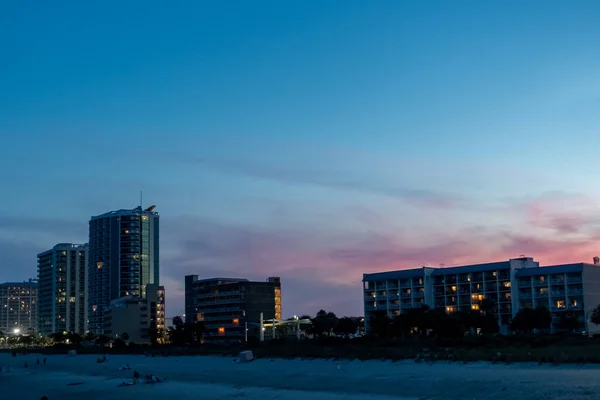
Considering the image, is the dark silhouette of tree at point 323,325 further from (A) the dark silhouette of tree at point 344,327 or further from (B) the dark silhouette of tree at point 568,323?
(B) the dark silhouette of tree at point 568,323

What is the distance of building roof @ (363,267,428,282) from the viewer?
181m

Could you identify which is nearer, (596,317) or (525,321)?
(596,317)

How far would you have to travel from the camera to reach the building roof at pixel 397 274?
593ft

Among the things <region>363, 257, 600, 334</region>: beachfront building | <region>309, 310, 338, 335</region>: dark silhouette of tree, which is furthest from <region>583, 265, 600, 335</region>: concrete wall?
<region>309, 310, 338, 335</region>: dark silhouette of tree

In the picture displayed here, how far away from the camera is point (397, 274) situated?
185125 millimetres

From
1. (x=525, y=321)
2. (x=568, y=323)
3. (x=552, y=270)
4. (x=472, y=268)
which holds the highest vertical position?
(x=472, y=268)

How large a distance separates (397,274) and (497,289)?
95.5ft

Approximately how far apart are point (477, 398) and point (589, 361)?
34176mm

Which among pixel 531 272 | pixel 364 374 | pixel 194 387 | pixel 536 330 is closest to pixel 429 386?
pixel 364 374

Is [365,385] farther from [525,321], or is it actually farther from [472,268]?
[472,268]

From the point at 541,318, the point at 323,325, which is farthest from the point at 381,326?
the point at 541,318

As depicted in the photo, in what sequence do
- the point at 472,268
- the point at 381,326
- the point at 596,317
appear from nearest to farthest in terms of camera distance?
1. the point at 596,317
2. the point at 381,326
3. the point at 472,268

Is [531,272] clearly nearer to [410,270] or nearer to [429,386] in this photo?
[410,270]

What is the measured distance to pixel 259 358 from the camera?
444 ft
